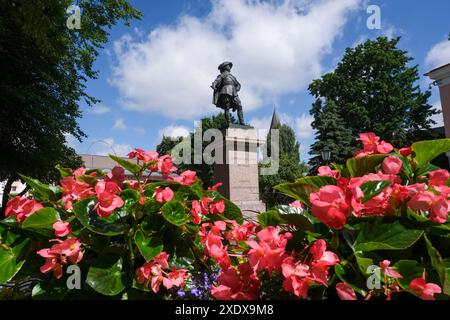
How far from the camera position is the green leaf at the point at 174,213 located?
3.78ft

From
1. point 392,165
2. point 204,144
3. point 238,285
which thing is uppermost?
point 204,144

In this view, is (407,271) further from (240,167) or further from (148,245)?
(240,167)

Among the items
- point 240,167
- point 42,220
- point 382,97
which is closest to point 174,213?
point 42,220

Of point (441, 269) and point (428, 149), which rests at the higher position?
point (428, 149)

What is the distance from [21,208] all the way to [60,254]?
1.10 ft

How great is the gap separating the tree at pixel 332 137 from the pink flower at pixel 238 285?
76.2 ft

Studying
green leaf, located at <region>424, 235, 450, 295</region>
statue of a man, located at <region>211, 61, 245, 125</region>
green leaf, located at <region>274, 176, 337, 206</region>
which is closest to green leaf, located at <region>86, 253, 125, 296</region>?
green leaf, located at <region>274, 176, 337, 206</region>

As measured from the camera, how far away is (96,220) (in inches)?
43.6

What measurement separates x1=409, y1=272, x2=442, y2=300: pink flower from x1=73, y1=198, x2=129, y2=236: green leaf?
86 centimetres

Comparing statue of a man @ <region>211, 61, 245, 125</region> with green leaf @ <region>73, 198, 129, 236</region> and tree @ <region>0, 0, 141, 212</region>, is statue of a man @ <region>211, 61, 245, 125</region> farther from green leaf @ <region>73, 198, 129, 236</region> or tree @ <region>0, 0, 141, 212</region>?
green leaf @ <region>73, 198, 129, 236</region>

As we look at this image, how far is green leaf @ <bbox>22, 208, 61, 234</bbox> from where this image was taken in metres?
1.10

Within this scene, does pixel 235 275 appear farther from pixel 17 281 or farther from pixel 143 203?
pixel 17 281

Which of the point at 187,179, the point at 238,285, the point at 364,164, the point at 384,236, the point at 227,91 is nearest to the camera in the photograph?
the point at 384,236

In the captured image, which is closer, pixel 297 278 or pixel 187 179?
pixel 297 278
